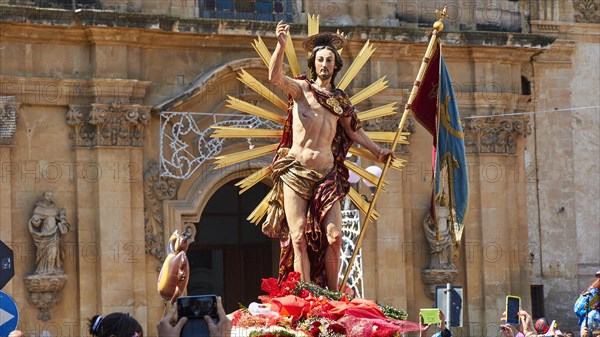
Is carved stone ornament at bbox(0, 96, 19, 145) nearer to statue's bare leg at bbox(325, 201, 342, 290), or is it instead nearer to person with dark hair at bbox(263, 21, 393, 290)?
person with dark hair at bbox(263, 21, 393, 290)

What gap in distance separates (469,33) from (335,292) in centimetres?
1023

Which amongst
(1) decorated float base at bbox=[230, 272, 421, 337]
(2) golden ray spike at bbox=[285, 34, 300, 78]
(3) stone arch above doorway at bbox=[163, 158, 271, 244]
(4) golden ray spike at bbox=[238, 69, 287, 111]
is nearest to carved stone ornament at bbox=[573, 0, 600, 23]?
(3) stone arch above doorway at bbox=[163, 158, 271, 244]

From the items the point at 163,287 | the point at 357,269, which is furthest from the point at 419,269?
the point at 163,287

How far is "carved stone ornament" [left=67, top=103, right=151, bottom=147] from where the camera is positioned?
2042cm

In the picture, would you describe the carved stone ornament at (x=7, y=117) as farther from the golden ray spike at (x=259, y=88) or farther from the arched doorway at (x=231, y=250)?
the golden ray spike at (x=259, y=88)

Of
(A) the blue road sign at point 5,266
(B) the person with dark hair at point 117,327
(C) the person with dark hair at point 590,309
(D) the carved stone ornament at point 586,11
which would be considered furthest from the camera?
(D) the carved stone ornament at point 586,11

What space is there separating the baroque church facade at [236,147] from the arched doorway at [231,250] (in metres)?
0.03

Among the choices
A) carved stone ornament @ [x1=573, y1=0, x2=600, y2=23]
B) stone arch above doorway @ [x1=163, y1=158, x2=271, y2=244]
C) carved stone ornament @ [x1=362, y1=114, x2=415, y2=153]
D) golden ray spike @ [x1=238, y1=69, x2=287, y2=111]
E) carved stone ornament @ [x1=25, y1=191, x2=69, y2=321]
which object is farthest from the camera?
carved stone ornament @ [x1=573, y1=0, x2=600, y2=23]

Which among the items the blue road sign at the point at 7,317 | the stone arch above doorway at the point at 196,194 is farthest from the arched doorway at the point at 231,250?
the blue road sign at the point at 7,317

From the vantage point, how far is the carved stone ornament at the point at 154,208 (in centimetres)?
2083

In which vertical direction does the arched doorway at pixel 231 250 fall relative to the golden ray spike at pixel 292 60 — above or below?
below

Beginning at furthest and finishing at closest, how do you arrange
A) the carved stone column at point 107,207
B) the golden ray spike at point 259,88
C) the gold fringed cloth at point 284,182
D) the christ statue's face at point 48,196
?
the carved stone column at point 107,207 < the christ statue's face at point 48,196 < the golden ray spike at point 259,88 < the gold fringed cloth at point 284,182

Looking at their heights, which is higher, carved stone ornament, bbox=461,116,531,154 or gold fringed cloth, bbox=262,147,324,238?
carved stone ornament, bbox=461,116,531,154

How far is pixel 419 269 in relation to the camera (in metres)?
22.3
